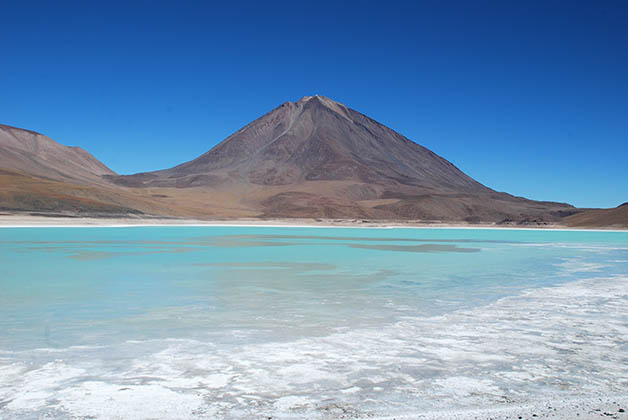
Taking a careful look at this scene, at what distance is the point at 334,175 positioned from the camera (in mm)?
131500

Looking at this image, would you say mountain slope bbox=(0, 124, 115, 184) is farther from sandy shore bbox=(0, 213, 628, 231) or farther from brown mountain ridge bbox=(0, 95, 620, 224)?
sandy shore bbox=(0, 213, 628, 231)

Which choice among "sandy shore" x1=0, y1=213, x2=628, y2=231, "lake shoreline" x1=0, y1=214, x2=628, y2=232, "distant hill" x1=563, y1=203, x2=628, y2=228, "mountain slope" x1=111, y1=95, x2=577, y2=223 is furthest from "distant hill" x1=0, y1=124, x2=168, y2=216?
"distant hill" x1=563, y1=203, x2=628, y2=228

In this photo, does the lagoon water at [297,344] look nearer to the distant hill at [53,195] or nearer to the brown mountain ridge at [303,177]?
the distant hill at [53,195]

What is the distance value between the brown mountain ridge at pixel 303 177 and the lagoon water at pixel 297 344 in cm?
5319

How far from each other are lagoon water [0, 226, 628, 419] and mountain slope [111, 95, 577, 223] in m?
68.7

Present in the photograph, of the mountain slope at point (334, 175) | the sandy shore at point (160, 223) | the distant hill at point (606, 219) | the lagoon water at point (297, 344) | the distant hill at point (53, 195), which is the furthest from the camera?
the mountain slope at point (334, 175)

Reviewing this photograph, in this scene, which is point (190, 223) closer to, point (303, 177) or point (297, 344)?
point (297, 344)

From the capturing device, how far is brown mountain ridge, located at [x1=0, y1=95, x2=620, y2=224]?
89.7 m

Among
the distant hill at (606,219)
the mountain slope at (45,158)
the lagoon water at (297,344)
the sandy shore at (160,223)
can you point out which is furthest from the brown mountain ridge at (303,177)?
the lagoon water at (297,344)

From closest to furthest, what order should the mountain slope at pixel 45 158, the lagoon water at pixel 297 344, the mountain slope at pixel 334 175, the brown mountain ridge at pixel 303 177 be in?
the lagoon water at pixel 297 344 → the brown mountain ridge at pixel 303 177 → the mountain slope at pixel 334 175 → the mountain slope at pixel 45 158

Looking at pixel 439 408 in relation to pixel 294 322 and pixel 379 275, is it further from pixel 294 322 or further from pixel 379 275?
pixel 379 275

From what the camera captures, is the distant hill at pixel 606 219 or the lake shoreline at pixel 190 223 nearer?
the lake shoreline at pixel 190 223

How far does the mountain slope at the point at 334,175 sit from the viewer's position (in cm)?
9462

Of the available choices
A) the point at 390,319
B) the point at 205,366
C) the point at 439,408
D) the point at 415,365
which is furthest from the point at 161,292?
the point at 439,408
